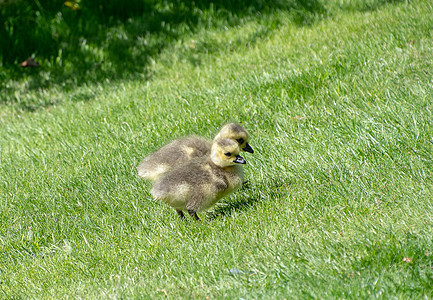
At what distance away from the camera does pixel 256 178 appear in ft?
19.1

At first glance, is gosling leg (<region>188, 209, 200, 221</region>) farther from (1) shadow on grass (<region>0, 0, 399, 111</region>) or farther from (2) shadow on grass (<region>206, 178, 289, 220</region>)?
(1) shadow on grass (<region>0, 0, 399, 111</region>)

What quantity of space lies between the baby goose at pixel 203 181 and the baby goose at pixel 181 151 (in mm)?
261

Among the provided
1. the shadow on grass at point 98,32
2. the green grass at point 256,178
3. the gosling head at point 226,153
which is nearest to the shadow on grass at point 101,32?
the shadow on grass at point 98,32

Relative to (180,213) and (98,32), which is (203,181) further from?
(98,32)

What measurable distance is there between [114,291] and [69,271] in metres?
0.70

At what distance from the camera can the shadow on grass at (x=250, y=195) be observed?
539 cm

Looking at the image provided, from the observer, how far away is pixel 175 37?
11164mm

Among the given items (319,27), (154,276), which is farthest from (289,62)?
(154,276)

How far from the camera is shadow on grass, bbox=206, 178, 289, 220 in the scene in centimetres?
539

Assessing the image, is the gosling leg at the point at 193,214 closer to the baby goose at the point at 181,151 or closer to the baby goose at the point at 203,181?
the baby goose at the point at 203,181

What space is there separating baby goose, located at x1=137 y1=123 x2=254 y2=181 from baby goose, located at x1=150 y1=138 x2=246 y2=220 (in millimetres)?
261

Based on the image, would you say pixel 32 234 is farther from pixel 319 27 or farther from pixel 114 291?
pixel 319 27

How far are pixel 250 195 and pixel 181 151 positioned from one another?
0.81 meters

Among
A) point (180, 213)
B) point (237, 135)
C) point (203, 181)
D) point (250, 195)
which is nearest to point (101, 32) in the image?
point (237, 135)
